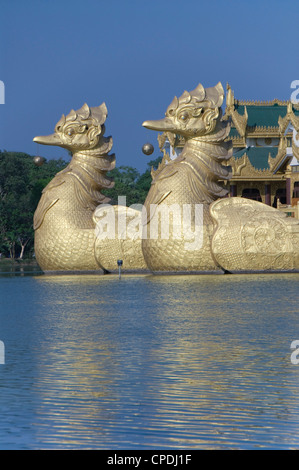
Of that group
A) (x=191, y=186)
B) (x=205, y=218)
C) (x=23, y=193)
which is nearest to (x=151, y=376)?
(x=205, y=218)

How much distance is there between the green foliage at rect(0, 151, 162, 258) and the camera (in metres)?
55.2

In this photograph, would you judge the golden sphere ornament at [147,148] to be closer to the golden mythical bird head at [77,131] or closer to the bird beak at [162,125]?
the golden mythical bird head at [77,131]

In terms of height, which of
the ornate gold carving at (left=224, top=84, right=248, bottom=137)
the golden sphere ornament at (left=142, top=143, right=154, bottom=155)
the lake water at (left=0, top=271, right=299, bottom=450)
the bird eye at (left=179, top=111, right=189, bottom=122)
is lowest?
the lake water at (left=0, top=271, right=299, bottom=450)

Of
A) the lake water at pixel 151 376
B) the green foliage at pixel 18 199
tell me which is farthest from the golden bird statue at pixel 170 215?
the green foliage at pixel 18 199

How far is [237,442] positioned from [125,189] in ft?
176

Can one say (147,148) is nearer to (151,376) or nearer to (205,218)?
(205,218)

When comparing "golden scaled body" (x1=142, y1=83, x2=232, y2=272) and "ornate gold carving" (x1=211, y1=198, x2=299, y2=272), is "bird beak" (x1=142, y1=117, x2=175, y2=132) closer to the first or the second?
"golden scaled body" (x1=142, y1=83, x2=232, y2=272)

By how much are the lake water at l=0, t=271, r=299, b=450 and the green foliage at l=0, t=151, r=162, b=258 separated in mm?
35740

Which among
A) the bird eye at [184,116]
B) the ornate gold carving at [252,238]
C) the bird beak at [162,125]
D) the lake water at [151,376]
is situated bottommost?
the lake water at [151,376]

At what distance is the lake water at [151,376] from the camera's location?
6.32 meters

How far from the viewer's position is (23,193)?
6197cm

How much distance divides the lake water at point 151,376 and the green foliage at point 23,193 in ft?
117

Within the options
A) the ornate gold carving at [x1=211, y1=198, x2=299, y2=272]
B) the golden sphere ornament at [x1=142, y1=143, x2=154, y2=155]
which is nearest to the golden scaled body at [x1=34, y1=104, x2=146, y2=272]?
the ornate gold carving at [x1=211, y1=198, x2=299, y2=272]
